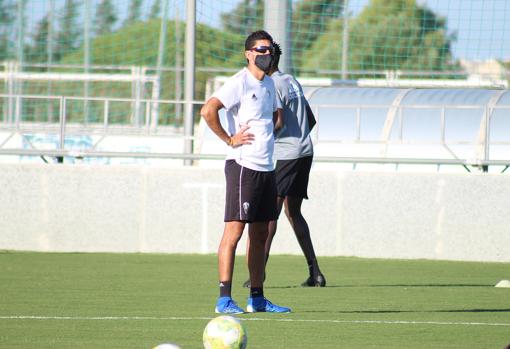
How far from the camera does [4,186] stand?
15.1m

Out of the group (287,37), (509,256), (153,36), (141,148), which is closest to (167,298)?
(509,256)

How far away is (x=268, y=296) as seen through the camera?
9.77 m

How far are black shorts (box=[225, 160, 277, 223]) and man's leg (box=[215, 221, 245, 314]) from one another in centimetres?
8

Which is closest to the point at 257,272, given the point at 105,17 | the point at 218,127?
the point at 218,127

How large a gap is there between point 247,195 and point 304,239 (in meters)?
2.43

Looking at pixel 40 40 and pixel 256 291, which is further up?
pixel 40 40

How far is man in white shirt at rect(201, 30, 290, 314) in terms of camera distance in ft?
27.6

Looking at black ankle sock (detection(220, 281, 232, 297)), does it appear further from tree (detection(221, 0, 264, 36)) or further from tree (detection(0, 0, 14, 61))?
tree (detection(0, 0, 14, 61))

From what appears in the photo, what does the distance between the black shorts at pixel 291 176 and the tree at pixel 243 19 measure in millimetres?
7920

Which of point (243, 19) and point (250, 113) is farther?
point (243, 19)

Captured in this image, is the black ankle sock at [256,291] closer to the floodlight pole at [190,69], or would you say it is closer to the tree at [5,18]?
the floodlight pole at [190,69]

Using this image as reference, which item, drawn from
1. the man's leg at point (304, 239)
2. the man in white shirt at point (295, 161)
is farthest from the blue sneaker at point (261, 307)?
the man's leg at point (304, 239)

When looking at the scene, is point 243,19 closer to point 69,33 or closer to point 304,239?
point 304,239

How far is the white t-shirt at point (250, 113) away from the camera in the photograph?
842 cm
